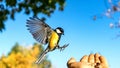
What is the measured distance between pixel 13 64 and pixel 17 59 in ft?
7.05

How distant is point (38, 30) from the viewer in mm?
2389

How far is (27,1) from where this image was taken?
41.9 ft

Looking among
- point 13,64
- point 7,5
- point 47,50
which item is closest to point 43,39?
point 47,50

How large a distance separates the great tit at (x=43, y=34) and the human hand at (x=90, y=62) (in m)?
0.18

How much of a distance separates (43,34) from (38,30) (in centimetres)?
3

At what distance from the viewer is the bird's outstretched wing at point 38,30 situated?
92.9 inches

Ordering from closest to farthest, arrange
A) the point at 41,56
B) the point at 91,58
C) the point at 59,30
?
the point at 41,56, the point at 59,30, the point at 91,58

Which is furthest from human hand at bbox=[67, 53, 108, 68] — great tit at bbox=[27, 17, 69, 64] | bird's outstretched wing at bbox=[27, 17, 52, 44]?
bird's outstretched wing at bbox=[27, 17, 52, 44]

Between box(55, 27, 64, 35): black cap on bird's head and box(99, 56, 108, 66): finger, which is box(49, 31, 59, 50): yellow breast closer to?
box(55, 27, 64, 35): black cap on bird's head

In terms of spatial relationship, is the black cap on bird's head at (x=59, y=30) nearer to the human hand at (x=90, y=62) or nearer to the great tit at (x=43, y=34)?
the great tit at (x=43, y=34)

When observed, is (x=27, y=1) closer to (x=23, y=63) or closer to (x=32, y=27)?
(x=32, y=27)

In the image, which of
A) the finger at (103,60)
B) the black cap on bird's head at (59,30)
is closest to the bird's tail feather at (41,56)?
the black cap on bird's head at (59,30)

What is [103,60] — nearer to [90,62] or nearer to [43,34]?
[90,62]

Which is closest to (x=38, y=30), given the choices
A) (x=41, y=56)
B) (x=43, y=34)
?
(x=43, y=34)
